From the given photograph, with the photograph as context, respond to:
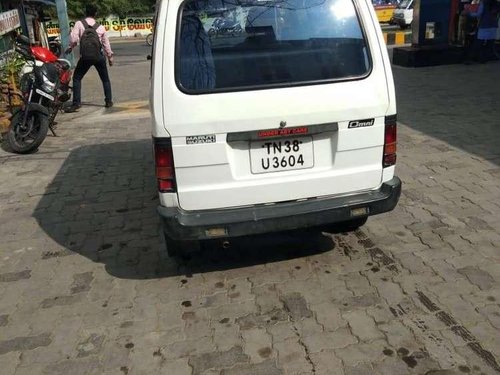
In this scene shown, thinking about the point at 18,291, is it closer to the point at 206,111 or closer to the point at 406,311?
the point at 206,111

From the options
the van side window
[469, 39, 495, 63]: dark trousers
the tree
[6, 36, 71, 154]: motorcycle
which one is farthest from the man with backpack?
the tree

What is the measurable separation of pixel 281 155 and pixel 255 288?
36.4 inches

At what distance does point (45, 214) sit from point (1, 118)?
137 inches

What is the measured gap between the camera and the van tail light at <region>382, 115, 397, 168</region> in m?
3.20

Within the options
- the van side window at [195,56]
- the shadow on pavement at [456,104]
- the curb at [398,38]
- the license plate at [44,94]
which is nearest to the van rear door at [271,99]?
the van side window at [195,56]

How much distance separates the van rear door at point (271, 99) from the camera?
9.70ft

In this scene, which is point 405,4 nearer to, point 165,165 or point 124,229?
point 124,229

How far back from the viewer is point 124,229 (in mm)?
4371

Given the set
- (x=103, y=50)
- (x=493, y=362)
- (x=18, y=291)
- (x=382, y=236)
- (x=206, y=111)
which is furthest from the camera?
(x=103, y=50)

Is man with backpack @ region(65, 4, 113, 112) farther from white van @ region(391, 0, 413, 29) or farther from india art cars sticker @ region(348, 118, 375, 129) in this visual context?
white van @ region(391, 0, 413, 29)

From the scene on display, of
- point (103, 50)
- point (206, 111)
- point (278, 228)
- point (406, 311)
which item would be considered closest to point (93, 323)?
point (278, 228)

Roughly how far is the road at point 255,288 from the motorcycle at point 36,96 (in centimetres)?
138

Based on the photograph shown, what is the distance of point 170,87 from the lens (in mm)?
2932

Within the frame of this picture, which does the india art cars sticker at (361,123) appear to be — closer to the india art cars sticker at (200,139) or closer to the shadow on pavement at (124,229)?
the india art cars sticker at (200,139)
